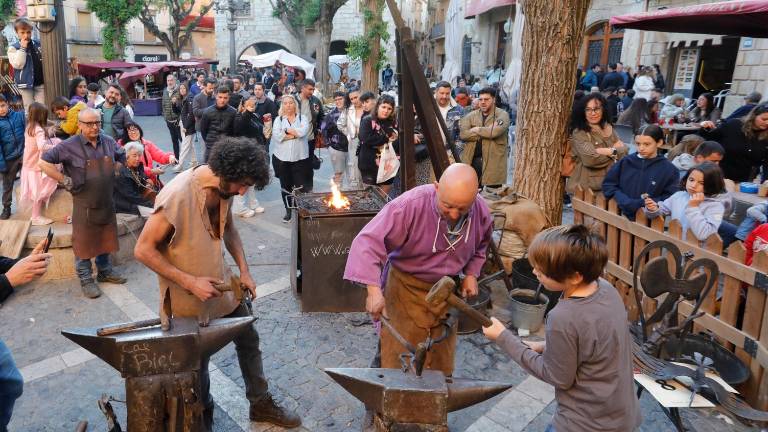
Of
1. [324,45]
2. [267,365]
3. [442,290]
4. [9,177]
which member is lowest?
[267,365]

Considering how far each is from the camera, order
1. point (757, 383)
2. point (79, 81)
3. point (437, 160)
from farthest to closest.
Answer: point (79, 81) → point (437, 160) → point (757, 383)

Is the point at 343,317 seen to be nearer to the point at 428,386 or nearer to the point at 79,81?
the point at 428,386

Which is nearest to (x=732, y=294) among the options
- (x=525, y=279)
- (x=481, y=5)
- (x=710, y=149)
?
(x=525, y=279)

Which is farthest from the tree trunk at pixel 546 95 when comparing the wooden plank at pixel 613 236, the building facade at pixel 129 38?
the building facade at pixel 129 38

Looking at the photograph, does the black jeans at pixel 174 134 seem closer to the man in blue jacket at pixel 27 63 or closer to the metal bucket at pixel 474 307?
the man in blue jacket at pixel 27 63

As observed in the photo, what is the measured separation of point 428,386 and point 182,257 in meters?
1.44

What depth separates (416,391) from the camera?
2135 millimetres

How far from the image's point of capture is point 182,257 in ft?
8.91

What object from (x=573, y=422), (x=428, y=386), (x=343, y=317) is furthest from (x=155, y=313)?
(x=573, y=422)

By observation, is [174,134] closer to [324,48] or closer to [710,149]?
[710,149]

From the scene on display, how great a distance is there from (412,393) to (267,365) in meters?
→ 2.10

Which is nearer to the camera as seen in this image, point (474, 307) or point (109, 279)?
point (474, 307)

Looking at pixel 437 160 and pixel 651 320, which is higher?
pixel 437 160

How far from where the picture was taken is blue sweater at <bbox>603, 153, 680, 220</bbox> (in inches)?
187
